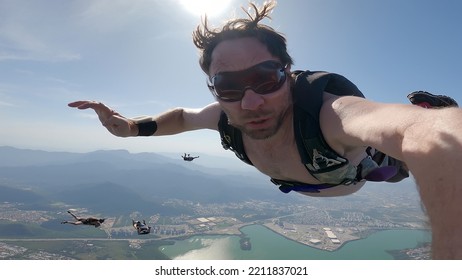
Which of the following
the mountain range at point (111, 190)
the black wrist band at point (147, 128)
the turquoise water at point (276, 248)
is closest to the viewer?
the black wrist band at point (147, 128)

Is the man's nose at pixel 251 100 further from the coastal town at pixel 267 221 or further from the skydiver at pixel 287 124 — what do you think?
the coastal town at pixel 267 221

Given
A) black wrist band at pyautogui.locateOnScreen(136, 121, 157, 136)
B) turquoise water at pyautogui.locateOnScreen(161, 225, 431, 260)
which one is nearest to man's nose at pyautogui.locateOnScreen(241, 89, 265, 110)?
black wrist band at pyautogui.locateOnScreen(136, 121, 157, 136)

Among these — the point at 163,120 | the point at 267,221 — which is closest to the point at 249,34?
the point at 163,120

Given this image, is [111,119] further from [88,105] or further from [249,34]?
[249,34]

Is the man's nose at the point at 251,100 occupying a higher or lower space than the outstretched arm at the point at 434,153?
higher

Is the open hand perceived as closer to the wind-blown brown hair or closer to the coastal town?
the wind-blown brown hair

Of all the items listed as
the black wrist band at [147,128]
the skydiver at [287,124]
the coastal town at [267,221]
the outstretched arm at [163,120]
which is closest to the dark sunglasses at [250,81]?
the skydiver at [287,124]
